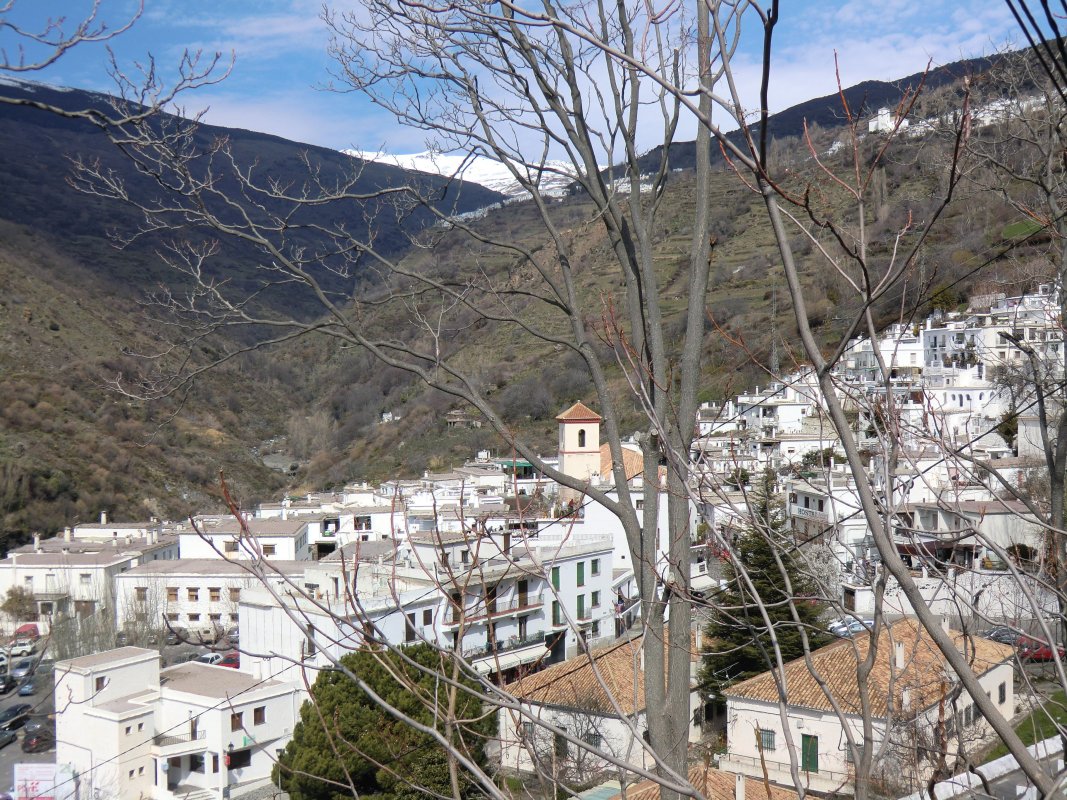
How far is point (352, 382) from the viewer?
72.6 m

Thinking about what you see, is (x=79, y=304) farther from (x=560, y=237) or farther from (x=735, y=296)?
(x=560, y=237)

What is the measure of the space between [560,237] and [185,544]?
2864 cm

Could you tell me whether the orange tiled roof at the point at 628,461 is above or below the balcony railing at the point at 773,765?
above

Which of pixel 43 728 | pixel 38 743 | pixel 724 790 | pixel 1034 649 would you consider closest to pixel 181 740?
pixel 38 743

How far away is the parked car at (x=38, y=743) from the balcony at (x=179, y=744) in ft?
9.82

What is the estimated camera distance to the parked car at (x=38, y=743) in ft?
52.7

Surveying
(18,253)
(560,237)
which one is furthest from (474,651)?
(18,253)

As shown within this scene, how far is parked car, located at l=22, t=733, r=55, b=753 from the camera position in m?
16.1

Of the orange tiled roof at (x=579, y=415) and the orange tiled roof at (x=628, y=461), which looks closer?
the orange tiled roof at (x=628, y=461)

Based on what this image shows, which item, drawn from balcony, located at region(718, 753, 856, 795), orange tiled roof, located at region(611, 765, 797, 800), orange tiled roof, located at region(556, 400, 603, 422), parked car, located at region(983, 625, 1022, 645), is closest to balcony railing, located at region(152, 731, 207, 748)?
orange tiled roof, located at region(611, 765, 797, 800)

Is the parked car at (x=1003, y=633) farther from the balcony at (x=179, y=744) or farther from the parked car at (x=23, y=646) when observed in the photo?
the balcony at (x=179, y=744)

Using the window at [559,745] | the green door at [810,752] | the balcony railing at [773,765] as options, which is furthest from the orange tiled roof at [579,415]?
the window at [559,745]

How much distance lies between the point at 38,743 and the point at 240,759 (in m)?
3.95

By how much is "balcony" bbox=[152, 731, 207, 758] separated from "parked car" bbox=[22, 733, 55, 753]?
2.99m
